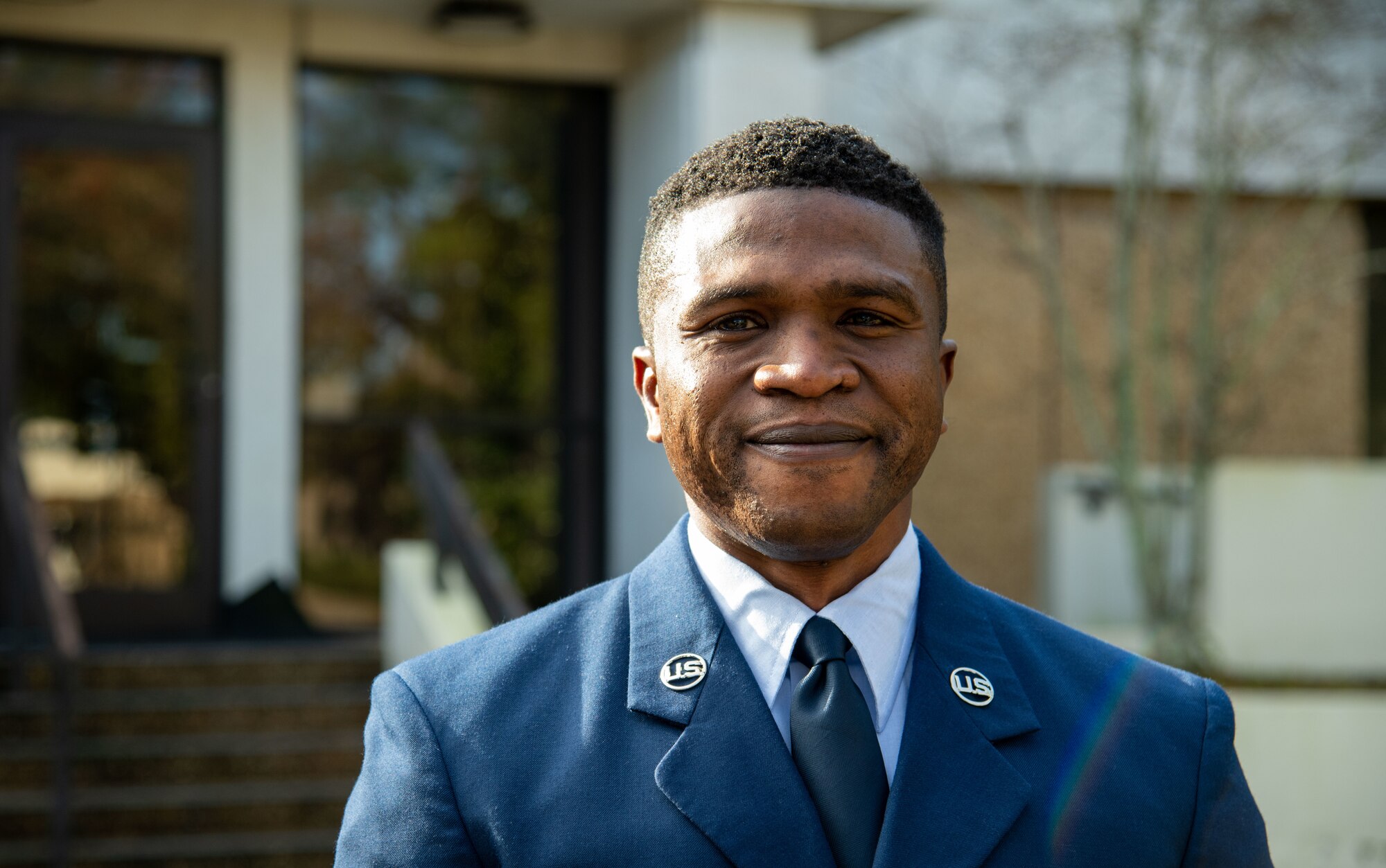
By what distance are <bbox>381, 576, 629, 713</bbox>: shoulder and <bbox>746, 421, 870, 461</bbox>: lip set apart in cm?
32

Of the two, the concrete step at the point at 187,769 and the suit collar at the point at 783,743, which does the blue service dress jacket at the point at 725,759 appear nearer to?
the suit collar at the point at 783,743

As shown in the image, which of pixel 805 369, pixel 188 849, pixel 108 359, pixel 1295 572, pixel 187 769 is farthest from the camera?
pixel 1295 572

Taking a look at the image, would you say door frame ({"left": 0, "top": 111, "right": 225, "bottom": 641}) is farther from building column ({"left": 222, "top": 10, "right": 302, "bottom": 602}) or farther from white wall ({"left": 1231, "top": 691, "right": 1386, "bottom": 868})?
white wall ({"left": 1231, "top": 691, "right": 1386, "bottom": 868})

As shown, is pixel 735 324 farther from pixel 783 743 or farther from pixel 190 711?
pixel 190 711

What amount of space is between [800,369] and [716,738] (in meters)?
0.39

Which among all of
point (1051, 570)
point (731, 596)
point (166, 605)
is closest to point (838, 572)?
point (731, 596)

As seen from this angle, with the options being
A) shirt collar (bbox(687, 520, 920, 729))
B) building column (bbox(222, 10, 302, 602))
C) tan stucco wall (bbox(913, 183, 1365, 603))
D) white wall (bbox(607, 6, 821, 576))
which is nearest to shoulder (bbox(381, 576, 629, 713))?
shirt collar (bbox(687, 520, 920, 729))


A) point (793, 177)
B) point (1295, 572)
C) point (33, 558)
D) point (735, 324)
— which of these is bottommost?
point (1295, 572)

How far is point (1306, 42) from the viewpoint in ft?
25.3

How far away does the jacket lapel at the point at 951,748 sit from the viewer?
149 cm

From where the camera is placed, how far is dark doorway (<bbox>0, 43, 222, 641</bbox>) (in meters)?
7.67

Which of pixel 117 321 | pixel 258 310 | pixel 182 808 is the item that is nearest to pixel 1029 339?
pixel 258 310

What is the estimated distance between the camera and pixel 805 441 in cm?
149

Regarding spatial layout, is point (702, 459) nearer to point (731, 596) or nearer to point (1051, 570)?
point (731, 596)
